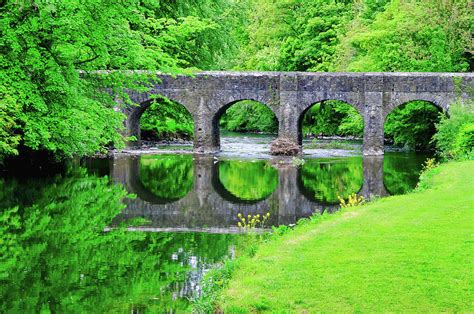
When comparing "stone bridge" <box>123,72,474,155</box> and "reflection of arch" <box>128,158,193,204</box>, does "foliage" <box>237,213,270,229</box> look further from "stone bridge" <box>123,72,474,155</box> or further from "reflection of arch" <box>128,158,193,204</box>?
"stone bridge" <box>123,72,474,155</box>

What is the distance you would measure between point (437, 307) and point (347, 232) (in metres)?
4.33

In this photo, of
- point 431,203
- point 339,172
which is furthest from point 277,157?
point 431,203

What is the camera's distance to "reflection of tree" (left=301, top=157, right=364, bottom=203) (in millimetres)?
22320

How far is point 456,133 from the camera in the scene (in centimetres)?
3156

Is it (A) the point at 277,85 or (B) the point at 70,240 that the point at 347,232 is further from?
(A) the point at 277,85

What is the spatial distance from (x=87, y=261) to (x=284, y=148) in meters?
24.7

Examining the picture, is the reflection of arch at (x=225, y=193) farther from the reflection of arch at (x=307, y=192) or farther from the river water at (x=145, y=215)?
the reflection of arch at (x=307, y=192)

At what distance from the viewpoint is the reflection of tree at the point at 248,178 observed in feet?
74.5

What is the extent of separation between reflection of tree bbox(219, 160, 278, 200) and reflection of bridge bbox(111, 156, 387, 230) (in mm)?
293

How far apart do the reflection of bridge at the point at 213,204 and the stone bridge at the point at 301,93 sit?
1014cm

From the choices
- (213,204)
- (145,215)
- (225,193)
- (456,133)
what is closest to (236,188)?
(225,193)

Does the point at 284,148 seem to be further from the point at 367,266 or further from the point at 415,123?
the point at 367,266

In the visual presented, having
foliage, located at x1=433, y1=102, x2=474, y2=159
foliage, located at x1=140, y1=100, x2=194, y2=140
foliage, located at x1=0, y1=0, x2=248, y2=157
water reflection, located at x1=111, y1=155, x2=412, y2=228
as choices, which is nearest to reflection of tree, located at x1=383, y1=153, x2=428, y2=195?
water reflection, located at x1=111, y1=155, x2=412, y2=228

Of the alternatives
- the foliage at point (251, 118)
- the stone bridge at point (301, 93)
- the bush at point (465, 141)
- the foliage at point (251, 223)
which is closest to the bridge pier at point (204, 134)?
the stone bridge at point (301, 93)
